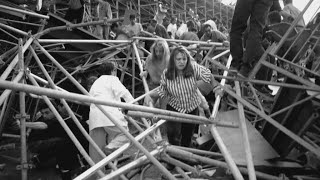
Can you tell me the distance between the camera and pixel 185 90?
4.94 m

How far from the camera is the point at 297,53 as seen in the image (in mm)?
4852

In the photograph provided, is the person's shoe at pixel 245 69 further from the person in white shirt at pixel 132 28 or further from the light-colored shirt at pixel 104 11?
the light-colored shirt at pixel 104 11

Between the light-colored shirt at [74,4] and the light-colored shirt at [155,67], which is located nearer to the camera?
the light-colored shirt at [155,67]

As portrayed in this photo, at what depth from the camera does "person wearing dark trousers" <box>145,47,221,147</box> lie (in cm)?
492

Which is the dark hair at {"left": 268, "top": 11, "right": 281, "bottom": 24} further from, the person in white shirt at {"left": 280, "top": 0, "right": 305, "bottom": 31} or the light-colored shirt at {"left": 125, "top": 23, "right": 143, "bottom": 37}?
the light-colored shirt at {"left": 125, "top": 23, "right": 143, "bottom": 37}

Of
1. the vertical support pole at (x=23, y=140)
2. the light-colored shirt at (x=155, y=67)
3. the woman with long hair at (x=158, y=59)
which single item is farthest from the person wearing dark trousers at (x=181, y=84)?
the vertical support pole at (x=23, y=140)

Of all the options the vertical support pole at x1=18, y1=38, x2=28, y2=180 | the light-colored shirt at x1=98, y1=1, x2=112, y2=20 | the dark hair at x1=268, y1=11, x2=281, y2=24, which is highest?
the light-colored shirt at x1=98, y1=1, x2=112, y2=20

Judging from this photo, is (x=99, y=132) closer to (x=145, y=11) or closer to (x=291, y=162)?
(x=291, y=162)

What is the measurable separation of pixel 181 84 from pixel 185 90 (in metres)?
0.10

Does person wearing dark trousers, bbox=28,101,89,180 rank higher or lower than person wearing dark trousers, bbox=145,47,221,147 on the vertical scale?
lower

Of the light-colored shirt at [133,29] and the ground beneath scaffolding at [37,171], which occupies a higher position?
the light-colored shirt at [133,29]

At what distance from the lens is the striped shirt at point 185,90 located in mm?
4945

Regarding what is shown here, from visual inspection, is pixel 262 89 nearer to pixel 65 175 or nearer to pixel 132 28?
pixel 65 175

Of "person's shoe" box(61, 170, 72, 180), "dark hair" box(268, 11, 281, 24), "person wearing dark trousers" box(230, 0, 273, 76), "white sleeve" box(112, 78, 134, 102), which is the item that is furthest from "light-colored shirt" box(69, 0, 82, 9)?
"person wearing dark trousers" box(230, 0, 273, 76)
